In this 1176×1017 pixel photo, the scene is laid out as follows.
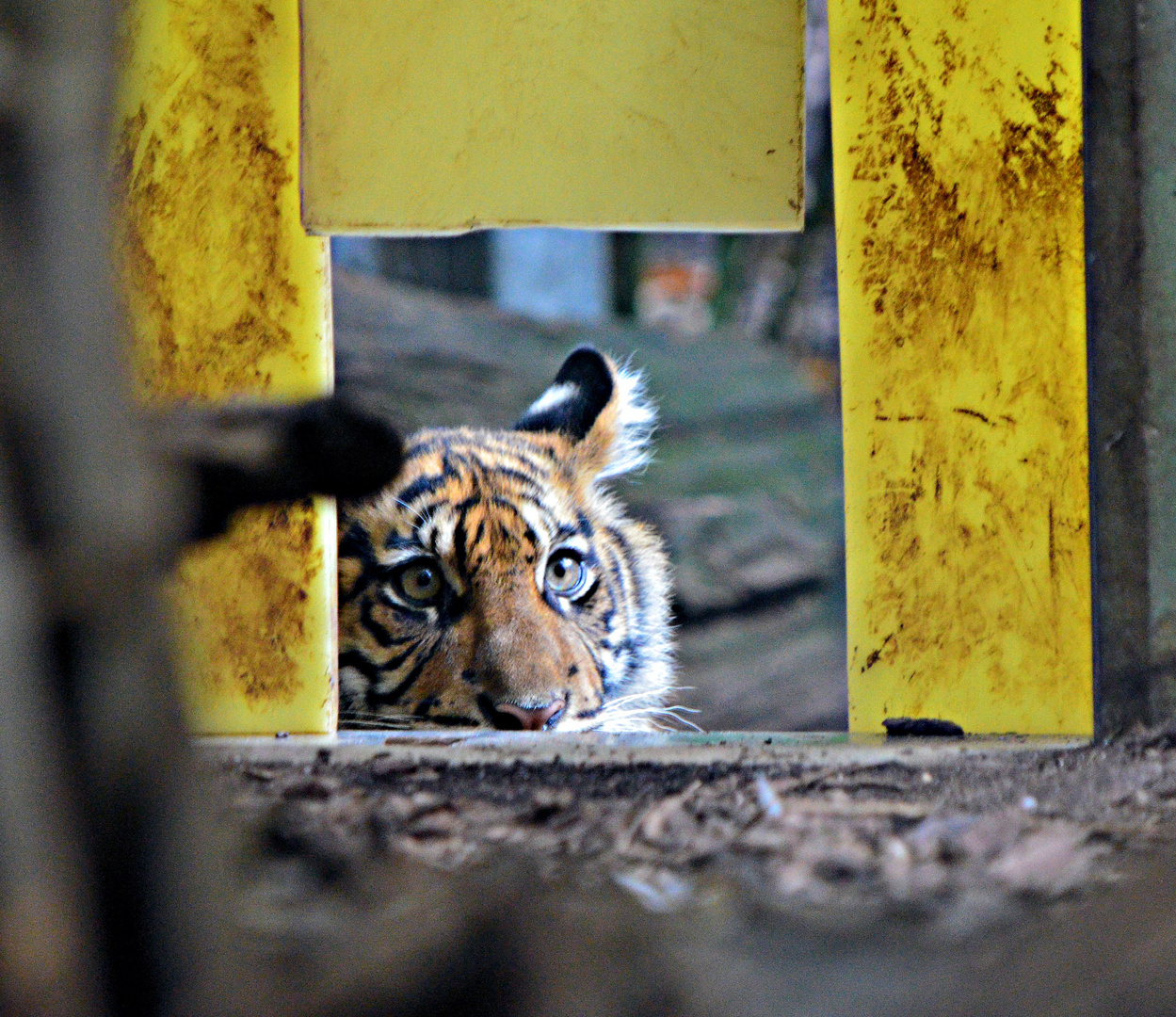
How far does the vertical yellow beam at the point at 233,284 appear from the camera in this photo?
288cm

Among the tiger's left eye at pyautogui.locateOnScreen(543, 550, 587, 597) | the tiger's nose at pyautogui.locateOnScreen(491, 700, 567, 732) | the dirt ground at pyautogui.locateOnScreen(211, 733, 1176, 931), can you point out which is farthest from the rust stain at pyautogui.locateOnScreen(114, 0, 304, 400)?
the tiger's left eye at pyautogui.locateOnScreen(543, 550, 587, 597)

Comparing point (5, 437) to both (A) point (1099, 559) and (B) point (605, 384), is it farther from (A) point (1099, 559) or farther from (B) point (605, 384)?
(B) point (605, 384)

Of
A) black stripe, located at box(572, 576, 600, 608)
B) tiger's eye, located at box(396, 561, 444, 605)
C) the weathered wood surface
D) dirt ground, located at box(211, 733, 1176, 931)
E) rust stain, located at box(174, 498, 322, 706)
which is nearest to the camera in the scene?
dirt ground, located at box(211, 733, 1176, 931)

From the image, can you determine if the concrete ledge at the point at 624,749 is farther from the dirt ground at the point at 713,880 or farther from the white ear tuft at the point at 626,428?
the white ear tuft at the point at 626,428

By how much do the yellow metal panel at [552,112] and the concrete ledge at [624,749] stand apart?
1.18 metres

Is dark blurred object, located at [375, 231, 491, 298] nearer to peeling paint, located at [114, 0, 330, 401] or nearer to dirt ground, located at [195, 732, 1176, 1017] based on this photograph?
peeling paint, located at [114, 0, 330, 401]

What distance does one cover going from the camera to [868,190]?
9.62 ft

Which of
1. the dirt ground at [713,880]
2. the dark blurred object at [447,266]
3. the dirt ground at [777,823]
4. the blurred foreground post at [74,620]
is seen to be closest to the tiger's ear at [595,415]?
the dirt ground at [713,880]

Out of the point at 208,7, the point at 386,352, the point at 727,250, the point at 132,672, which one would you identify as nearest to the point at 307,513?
the point at 208,7

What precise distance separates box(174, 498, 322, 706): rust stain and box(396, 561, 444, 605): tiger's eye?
1033 mm

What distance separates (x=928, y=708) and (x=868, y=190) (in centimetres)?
121

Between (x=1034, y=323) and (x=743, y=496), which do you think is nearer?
(x=1034, y=323)

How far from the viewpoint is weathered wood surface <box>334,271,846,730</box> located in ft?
20.9

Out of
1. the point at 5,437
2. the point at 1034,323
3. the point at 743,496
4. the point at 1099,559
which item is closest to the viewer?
the point at 5,437
